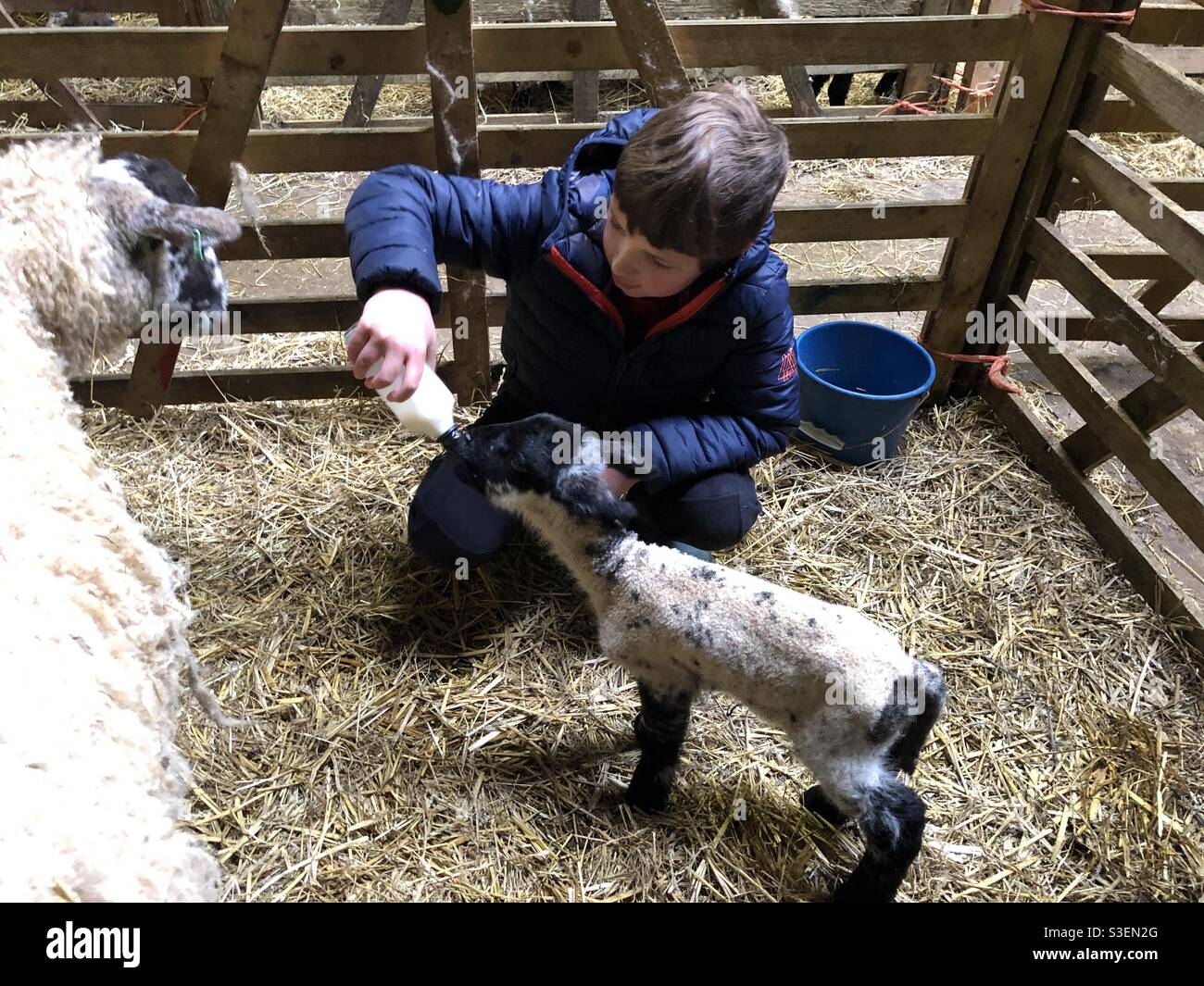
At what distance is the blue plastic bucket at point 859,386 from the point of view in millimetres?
3508

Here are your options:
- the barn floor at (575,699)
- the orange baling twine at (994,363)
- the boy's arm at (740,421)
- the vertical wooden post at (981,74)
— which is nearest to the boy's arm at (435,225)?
the boy's arm at (740,421)

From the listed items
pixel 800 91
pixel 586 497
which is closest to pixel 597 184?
pixel 586 497

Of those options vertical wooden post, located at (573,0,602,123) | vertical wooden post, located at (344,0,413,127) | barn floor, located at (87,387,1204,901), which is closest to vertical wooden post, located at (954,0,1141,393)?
barn floor, located at (87,387,1204,901)

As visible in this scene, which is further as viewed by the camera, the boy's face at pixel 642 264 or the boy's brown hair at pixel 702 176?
the boy's face at pixel 642 264

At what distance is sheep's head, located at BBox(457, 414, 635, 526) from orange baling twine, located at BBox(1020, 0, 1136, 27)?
8.40 ft

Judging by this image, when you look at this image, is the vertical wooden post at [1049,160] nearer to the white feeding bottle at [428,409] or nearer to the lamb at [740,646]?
the lamb at [740,646]

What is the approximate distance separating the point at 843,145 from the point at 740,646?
229 cm

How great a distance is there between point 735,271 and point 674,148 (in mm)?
540

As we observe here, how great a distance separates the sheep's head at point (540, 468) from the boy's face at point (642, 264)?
0.44 meters

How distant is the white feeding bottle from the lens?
207 cm

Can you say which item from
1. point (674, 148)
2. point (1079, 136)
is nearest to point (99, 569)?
point (674, 148)

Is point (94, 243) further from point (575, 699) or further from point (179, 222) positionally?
point (575, 699)

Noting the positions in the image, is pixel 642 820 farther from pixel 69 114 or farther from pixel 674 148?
pixel 69 114

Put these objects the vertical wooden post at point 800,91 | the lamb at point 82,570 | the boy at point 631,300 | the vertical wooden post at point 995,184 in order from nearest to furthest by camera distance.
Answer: the lamb at point 82,570, the boy at point 631,300, the vertical wooden post at point 995,184, the vertical wooden post at point 800,91
